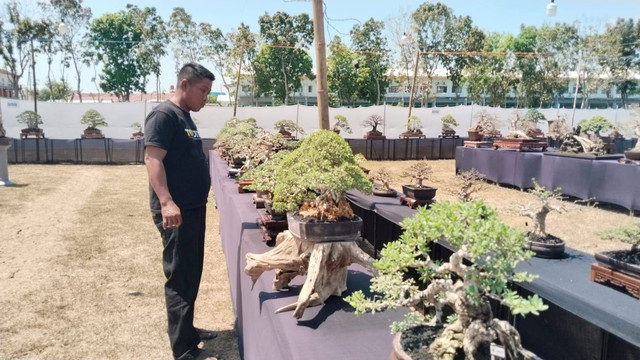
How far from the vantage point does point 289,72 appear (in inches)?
1278

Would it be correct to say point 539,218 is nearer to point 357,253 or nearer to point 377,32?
point 357,253

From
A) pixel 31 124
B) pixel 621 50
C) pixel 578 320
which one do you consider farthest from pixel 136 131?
pixel 621 50

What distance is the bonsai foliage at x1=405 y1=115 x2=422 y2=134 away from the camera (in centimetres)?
1369

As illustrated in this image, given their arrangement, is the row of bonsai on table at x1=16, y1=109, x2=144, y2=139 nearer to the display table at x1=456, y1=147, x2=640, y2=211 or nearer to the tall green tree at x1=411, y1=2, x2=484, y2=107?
the display table at x1=456, y1=147, x2=640, y2=211

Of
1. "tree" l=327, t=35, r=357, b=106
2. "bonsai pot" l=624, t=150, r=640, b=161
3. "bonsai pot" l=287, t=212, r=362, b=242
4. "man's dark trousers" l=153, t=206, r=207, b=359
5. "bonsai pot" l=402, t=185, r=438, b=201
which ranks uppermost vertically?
"tree" l=327, t=35, r=357, b=106

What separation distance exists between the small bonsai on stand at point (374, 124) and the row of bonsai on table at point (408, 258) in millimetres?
10712

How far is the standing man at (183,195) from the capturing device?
207cm

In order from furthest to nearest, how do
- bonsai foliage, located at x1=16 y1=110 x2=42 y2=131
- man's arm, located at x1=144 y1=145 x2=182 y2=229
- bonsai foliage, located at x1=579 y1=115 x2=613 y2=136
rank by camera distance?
bonsai foliage, located at x1=16 y1=110 x2=42 y2=131 < bonsai foliage, located at x1=579 y1=115 x2=613 y2=136 < man's arm, located at x1=144 y1=145 x2=182 y2=229

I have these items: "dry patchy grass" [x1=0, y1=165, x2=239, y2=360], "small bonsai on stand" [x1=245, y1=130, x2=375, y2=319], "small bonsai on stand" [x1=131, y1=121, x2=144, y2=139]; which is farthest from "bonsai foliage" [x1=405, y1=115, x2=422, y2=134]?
"small bonsai on stand" [x1=245, y1=130, x2=375, y2=319]

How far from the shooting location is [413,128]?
1414 cm

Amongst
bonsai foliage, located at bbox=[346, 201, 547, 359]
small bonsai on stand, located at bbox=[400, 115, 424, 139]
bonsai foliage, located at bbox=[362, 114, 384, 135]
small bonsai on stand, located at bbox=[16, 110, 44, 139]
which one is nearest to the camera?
bonsai foliage, located at bbox=[346, 201, 547, 359]

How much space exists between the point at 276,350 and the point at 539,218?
2275 millimetres

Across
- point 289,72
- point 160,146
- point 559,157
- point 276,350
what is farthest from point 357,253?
point 289,72

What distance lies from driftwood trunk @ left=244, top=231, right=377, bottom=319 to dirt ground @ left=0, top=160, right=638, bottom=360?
3.78ft
